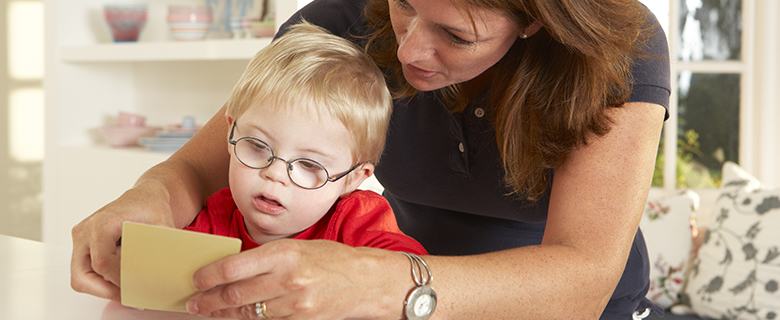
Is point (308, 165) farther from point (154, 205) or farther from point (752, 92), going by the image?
point (752, 92)

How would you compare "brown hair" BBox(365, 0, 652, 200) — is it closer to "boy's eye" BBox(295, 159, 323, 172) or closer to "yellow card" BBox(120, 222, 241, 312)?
"boy's eye" BBox(295, 159, 323, 172)

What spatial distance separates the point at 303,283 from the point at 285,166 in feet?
1.03

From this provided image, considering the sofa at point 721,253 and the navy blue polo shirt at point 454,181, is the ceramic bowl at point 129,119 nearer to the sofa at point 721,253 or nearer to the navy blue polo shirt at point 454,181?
the navy blue polo shirt at point 454,181

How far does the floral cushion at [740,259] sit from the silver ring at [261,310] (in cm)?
227

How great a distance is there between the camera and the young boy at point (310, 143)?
3.29 feet

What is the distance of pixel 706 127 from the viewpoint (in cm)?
309

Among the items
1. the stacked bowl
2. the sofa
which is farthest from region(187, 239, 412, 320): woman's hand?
the stacked bowl

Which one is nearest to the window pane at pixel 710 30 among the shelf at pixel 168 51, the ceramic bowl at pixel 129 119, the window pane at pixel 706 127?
Answer: the window pane at pixel 706 127

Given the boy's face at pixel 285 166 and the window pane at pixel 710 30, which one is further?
the window pane at pixel 710 30

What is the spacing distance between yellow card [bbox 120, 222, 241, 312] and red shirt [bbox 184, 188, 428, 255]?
1.20 feet

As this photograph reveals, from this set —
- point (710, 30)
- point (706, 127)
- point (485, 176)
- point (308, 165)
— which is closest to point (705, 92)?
point (706, 127)

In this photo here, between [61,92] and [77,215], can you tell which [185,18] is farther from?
[77,215]

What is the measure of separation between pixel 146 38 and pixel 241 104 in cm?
259

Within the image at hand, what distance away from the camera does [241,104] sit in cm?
106
